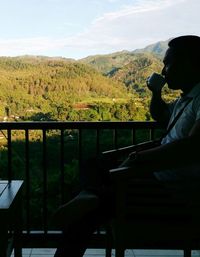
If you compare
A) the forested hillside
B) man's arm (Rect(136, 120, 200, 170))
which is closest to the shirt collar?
man's arm (Rect(136, 120, 200, 170))

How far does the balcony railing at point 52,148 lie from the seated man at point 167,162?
1.16 feet

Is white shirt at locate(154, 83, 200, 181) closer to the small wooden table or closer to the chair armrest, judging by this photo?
the chair armrest

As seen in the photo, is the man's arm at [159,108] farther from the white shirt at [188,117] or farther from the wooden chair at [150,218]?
the wooden chair at [150,218]

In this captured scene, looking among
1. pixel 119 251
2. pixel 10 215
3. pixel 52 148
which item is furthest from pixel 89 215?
pixel 52 148

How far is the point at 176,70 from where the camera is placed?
2.07 meters

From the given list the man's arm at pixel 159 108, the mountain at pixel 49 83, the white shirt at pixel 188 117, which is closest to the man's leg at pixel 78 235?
the white shirt at pixel 188 117

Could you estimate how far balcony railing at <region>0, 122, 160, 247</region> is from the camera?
3266mm

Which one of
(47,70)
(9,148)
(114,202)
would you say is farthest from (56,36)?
(114,202)

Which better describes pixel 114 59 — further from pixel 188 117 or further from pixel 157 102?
pixel 188 117

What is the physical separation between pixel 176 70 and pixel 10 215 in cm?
105

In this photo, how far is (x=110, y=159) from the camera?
2.36m

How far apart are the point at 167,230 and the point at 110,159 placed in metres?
0.54

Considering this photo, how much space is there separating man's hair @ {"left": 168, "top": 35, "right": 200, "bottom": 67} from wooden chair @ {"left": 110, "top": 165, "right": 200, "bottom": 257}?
2.00ft

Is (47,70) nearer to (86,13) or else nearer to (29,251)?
(29,251)
